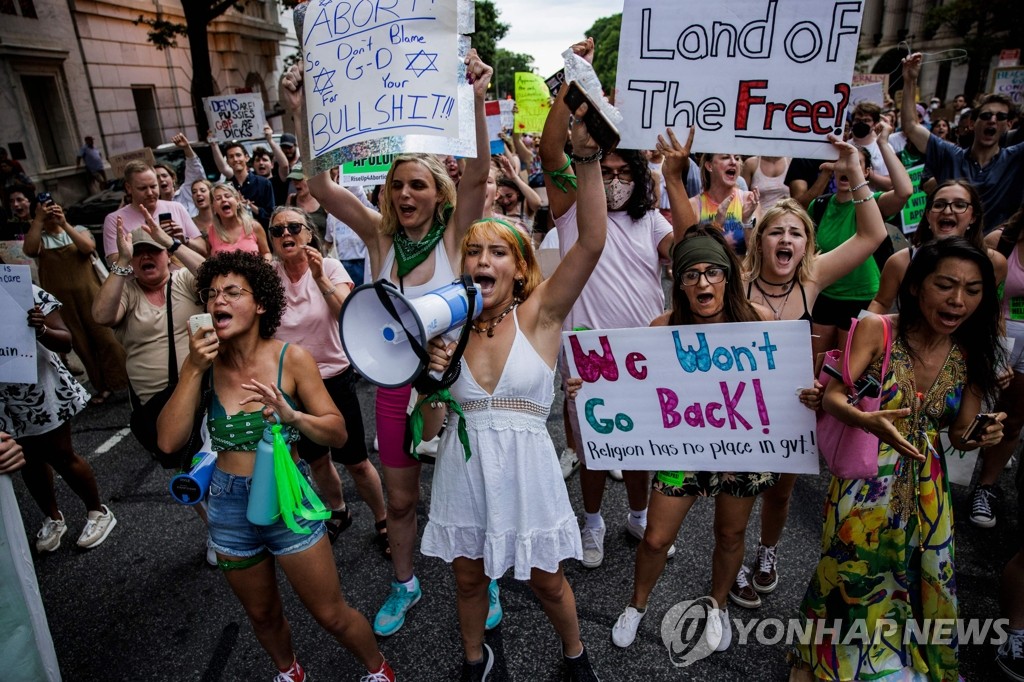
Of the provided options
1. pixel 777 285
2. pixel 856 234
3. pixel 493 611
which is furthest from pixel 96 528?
pixel 856 234

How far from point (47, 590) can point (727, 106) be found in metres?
4.17

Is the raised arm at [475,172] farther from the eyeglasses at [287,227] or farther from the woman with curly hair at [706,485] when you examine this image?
the eyeglasses at [287,227]

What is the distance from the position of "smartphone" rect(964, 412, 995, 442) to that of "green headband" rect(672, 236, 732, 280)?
978 mm

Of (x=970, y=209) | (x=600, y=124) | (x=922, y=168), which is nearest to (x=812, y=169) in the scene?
(x=922, y=168)

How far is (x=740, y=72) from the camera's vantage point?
8.35 feet

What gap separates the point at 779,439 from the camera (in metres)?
2.41

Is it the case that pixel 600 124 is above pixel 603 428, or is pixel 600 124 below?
above

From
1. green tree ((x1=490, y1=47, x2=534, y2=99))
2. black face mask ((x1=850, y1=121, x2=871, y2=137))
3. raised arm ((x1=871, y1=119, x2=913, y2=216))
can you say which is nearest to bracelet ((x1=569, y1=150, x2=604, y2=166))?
raised arm ((x1=871, y1=119, x2=913, y2=216))

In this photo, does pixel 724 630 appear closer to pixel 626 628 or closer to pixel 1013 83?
pixel 626 628

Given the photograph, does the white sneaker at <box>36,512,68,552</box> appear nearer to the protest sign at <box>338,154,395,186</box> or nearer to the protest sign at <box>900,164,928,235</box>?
the protest sign at <box>338,154,395,186</box>

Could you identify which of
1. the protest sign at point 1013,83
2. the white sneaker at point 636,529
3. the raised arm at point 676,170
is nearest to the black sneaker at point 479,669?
the white sneaker at point 636,529

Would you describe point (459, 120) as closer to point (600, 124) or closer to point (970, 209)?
point (600, 124)

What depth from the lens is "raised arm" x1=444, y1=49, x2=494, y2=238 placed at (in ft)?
7.91

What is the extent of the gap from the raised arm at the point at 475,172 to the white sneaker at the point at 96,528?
2805mm
